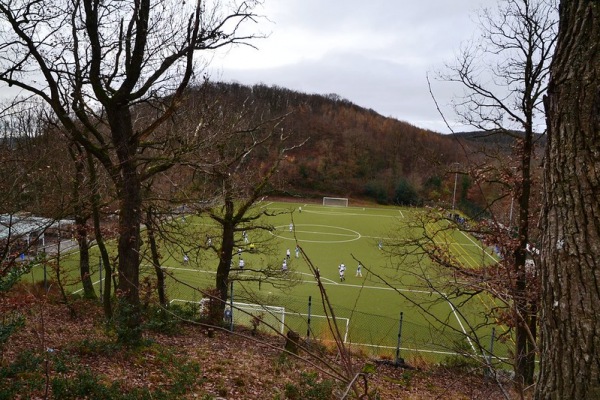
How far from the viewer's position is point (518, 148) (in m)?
8.01

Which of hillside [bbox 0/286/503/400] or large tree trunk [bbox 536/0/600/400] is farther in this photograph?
hillside [bbox 0/286/503/400]

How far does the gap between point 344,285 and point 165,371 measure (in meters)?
18.0

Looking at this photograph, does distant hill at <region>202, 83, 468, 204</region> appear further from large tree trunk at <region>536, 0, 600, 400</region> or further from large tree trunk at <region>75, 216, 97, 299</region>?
large tree trunk at <region>536, 0, 600, 400</region>

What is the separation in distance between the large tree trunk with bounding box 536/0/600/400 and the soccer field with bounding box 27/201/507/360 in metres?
0.34

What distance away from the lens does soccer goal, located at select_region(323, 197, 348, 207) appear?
2695 inches

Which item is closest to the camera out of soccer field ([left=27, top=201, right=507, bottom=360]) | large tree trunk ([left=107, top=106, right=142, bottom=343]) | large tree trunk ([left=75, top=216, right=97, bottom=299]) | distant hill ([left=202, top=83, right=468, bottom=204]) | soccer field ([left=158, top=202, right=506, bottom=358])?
soccer field ([left=27, top=201, right=507, bottom=360])

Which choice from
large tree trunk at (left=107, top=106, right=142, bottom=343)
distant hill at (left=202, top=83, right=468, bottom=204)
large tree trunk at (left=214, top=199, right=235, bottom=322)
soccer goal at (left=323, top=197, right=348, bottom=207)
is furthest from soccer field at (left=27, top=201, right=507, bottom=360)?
distant hill at (left=202, top=83, right=468, bottom=204)

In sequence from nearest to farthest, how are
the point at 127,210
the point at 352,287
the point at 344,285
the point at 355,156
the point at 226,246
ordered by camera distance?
the point at 127,210 → the point at 226,246 → the point at 352,287 → the point at 344,285 → the point at 355,156

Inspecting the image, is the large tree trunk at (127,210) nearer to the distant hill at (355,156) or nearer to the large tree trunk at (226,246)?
the large tree trunk at (226,246)

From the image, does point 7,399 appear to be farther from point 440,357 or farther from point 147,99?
point 440,357

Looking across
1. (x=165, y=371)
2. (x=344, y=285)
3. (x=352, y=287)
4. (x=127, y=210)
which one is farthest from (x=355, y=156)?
(x=165, y=371)

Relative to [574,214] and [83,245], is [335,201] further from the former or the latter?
[574,214]

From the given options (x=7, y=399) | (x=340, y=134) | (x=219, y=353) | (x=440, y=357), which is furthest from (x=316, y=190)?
(x=7, y=399)

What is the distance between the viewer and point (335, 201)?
71.2 metres
